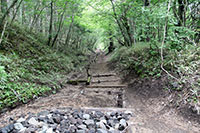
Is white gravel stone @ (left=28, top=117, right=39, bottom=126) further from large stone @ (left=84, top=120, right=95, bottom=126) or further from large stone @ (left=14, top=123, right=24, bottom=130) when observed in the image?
large stone @ (left=84, top=120, right=95, bottom=126)

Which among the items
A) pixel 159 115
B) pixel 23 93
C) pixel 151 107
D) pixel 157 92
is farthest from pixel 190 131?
pixel 23 93

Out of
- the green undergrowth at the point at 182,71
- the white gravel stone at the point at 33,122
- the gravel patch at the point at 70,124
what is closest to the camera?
the gravel patch at the point at 70,124

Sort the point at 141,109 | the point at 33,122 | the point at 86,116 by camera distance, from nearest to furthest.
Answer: the point at 33,122 < the point at 86,116 < the point at 141,109

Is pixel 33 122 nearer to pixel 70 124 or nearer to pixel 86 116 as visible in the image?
pixel 70 124

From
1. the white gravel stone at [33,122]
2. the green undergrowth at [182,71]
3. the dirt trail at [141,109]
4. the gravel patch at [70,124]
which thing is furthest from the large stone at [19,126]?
the green undergrowth at [182,71]

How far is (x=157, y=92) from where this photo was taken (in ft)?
12.8

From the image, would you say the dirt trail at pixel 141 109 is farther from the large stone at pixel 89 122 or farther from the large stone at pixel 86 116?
the large stone at pixel 89 122

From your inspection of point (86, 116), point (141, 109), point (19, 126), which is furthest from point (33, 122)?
point (141, 109)

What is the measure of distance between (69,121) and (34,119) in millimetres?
740

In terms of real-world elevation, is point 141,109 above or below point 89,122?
below

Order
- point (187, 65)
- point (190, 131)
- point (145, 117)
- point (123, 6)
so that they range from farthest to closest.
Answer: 1. point (123, 6)
2. point (187, 65)
3. point (145, 117)
4. point (190, 131)

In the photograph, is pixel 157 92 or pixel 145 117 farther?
pixel 157 92

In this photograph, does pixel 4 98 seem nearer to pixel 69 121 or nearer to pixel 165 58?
pixel 69 121

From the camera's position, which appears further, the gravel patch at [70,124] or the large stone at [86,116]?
the large stone at [86,116]
